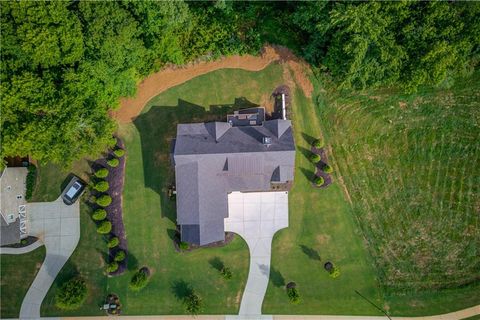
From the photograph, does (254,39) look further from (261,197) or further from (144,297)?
(144,297)

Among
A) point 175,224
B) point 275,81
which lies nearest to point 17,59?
point 175,224

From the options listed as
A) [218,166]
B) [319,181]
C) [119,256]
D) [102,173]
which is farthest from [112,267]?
[319,181]

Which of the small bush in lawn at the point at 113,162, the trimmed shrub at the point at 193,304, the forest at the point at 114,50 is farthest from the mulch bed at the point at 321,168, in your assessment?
the small bush in lawn at the point at 113,162

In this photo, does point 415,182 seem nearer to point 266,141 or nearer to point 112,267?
point 266,141

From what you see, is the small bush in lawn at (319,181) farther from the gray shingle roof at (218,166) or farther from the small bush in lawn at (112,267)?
the small bush in lawn at (112,267)

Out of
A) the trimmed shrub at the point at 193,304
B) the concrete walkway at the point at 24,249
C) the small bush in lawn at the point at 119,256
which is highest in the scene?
the concrete walkway at the point at 24,249

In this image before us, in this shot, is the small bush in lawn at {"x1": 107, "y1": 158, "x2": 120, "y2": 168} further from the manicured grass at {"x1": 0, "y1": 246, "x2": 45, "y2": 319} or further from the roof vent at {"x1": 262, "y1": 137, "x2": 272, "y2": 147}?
the roof vent at {"x1": 262, "y1": 137, "x2": 272, "y2": 147}
